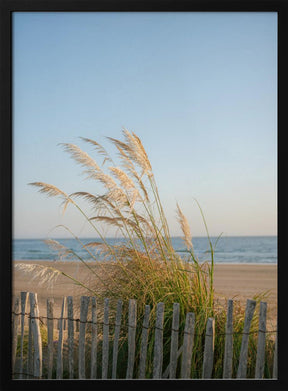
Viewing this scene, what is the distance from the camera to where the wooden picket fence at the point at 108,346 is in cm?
211

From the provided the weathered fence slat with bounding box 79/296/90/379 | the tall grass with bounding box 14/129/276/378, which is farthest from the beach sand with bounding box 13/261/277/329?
the weathered fence slat with bounding box 79/296/90/379

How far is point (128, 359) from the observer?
2154 millimetres

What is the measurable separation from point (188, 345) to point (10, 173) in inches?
45.4

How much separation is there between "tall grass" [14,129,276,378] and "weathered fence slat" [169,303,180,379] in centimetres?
9

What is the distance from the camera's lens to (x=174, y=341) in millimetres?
2115

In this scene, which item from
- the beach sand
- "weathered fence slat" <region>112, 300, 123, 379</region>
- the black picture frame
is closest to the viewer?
the black picture frame

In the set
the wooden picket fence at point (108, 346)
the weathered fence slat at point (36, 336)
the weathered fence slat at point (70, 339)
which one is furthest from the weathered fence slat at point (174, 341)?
the weathered fence slat at point (36, 336)

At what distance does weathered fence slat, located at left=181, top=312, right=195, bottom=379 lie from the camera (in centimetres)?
211

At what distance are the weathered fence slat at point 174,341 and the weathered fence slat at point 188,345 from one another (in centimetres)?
4

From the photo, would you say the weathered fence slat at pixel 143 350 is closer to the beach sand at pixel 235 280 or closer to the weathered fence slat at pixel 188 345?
the weathered fence slat at pixel 188 345

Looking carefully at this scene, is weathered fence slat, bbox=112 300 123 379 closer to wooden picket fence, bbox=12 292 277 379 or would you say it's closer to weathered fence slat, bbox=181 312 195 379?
wooden picket fence, bbox=12 292 277 379
